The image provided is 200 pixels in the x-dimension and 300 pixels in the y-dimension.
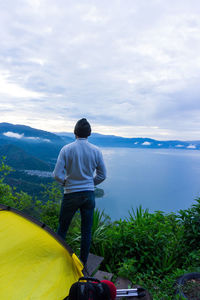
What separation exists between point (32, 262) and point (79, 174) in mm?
888

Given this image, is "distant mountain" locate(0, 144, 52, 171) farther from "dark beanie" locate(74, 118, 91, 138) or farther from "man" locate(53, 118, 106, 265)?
"dark beanie" locate(74, 118, 91, 138)

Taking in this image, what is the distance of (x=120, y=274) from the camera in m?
2.32

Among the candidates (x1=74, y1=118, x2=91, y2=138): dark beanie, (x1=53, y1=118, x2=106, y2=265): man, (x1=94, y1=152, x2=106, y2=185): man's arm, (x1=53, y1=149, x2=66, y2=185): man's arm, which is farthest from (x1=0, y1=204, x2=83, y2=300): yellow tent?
(x1=74, y1=118, x2=91, y2=138): dark beanie

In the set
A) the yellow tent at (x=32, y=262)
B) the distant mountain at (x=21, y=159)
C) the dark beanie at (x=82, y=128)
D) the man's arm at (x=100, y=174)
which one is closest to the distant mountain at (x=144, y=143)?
the distant mountain at (x=21, y=159)

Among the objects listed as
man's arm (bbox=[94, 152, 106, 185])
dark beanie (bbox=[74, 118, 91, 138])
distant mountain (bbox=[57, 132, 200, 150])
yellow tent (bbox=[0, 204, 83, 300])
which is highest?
distant mountain (bbox=[57, 132, 200, 150])

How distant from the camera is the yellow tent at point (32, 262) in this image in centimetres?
144

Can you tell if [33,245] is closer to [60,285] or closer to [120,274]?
[60,285]

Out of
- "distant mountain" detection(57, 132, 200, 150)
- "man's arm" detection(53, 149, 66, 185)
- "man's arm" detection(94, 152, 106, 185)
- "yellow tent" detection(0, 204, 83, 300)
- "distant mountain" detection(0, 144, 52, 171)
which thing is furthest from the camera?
"distant mountain" detection(57, 132, 200, 150)

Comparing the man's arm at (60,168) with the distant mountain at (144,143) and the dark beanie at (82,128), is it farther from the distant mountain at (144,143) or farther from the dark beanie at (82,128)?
the distant mountain at (144,143)

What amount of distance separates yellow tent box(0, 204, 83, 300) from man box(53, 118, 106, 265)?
318 mm

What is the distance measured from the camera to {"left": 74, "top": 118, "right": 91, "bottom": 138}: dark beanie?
2.01m

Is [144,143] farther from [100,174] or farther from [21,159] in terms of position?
[100,174]

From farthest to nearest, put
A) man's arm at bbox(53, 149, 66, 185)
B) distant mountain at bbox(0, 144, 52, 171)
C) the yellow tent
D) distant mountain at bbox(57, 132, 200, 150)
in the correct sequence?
distant mountain at bbox(57, 132, 200, 150) < distant mountain at bbox(0, 144, 52, 171) < man's arm at bbox(53, 149, 66, 185) < the yellow tent

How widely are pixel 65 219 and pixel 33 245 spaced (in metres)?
0.41
